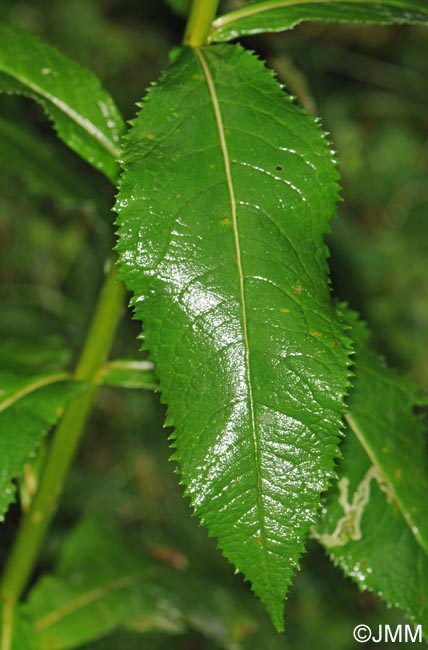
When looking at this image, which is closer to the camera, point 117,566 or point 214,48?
point 214,48

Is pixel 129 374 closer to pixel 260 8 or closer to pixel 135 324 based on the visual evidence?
pixel 260 8

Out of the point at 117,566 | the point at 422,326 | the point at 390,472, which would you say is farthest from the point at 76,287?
the point at 390,472

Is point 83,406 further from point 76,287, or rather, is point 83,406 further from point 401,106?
point 401,106

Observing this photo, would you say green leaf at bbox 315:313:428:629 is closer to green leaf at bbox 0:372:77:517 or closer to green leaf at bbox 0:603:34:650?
green leaf at bbox 0:372:77:517

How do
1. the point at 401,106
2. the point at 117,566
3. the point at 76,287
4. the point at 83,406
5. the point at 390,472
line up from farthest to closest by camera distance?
the point at 401,106, the point at 76,287, the point at 117,566, the point at 83,406, the point at 390,472

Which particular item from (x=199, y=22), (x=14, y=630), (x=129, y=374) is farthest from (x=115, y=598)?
(x=199, y=22)
